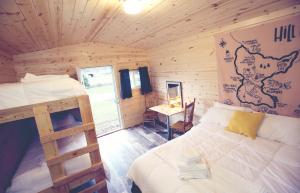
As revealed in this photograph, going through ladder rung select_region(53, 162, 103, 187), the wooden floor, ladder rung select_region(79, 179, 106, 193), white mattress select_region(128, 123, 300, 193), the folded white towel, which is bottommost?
the wooden floor

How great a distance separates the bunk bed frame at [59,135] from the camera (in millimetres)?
1548

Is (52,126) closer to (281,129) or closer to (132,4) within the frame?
(132,4)

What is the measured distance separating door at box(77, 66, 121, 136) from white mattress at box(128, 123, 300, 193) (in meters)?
1.75

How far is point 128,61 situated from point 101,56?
725 millimetres

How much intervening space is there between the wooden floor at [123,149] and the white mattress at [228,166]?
0.69 metres

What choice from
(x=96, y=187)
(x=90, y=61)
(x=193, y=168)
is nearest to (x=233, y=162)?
(x=193, y=168)

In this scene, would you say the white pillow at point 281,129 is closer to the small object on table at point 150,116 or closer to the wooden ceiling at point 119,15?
the wooden ceiling at point 119,15

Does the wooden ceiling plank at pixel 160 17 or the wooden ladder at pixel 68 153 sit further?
the wooden ceiling plank at pixel 160 17

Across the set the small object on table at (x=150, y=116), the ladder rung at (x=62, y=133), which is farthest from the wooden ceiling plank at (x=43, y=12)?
the small object on table at (x=150, y=116)

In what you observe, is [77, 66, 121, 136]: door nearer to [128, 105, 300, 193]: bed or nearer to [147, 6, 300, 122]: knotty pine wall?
[147, 6, 300, 122]: knotty pine wall

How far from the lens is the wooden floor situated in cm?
246

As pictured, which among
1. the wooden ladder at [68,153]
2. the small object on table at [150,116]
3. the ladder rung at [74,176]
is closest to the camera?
the wooden ladder at [68,153]

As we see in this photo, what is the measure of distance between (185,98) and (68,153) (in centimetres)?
260

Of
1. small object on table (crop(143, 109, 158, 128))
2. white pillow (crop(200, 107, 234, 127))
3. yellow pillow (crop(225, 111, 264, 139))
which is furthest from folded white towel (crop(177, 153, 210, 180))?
small object on table (crop(143, 109, 158, 128))
